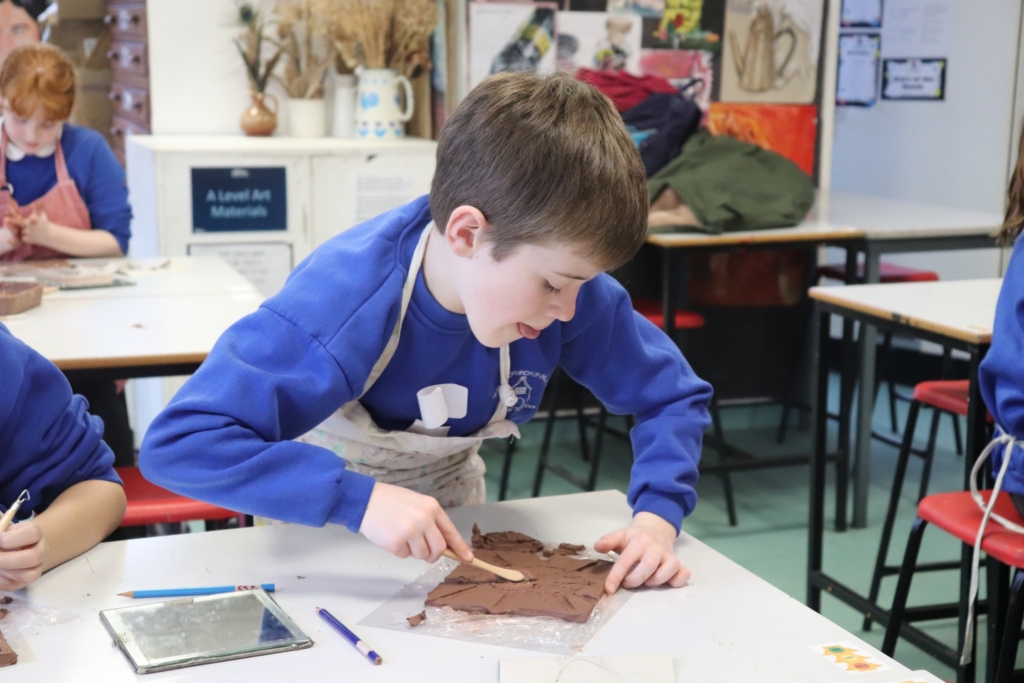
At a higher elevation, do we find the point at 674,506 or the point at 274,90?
the point at 274,90

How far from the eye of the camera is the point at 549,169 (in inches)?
45.7

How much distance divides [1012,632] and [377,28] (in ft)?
9.96

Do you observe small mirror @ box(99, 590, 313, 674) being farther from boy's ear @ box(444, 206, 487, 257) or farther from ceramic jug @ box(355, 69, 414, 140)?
ceramic jug @ box(355, 69, 414, 140)

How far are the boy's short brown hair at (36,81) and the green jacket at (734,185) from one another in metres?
1.83

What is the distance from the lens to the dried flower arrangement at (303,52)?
160 inches

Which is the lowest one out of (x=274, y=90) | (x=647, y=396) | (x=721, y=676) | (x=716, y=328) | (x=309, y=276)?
(x=716, y=328)

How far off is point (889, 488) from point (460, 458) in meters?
2.71

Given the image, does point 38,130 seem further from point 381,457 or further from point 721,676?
point 721,676

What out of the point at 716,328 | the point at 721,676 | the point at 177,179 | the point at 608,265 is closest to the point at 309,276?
the point at 608,265

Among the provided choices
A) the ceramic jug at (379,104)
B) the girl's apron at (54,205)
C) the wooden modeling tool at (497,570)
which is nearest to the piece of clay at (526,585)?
the wooden modeling tool at (497,570)

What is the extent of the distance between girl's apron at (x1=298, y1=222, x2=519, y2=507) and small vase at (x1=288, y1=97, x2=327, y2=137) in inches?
105

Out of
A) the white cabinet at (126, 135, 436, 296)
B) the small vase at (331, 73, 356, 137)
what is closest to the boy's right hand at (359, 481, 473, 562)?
the white cabinet at (126, 135, 436, 296)

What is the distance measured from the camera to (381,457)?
156 centimetres

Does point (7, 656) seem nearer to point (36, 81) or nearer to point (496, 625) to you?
point (496, 625)
